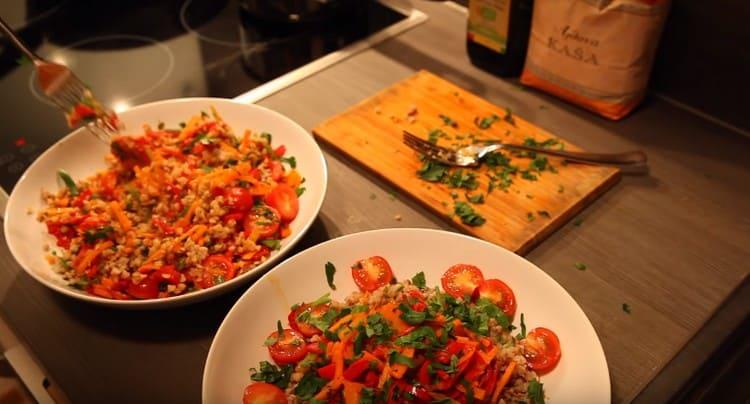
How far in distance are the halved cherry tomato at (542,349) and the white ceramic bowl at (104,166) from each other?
1.11 ft

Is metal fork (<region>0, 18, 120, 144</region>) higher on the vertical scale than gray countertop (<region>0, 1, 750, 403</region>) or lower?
higher

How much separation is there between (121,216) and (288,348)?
1.12ft

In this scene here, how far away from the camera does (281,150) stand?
106cm

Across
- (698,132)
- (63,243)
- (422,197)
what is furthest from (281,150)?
(698,132)

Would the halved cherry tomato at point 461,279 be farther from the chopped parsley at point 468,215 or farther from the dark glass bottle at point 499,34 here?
the dark glass bottle at point 499,34

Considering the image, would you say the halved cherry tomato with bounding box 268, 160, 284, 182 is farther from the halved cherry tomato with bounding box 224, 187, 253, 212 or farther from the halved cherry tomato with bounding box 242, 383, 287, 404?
the halved cherry tomato with bounding box 242, 383, 287, 404

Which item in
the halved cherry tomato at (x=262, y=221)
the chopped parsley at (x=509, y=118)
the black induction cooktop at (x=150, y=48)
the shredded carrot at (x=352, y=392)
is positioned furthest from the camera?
the black induction cooktop at (x=150, y=48)

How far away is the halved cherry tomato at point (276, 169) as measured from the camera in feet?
3.28

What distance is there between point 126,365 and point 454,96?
2.50ft

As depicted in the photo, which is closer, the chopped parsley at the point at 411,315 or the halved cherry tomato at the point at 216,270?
the chopped parsley at the point at 411,315

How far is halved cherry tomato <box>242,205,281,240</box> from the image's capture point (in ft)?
2.95

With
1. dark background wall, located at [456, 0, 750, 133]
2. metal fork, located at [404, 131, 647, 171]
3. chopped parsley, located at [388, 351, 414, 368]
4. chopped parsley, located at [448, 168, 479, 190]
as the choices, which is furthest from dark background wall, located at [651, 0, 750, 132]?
chopped parsley, located at [388, 351, 414, 368]

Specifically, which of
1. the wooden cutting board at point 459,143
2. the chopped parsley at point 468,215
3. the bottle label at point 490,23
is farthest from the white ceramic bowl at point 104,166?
the bottle label at point 490,23

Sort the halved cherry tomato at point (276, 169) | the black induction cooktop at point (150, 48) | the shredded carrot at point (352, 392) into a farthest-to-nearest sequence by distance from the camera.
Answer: the black induction cooktop at point (150, 48), the halved cherry tomato at point (276, 169), the shredded carrot at point (352, 392)
